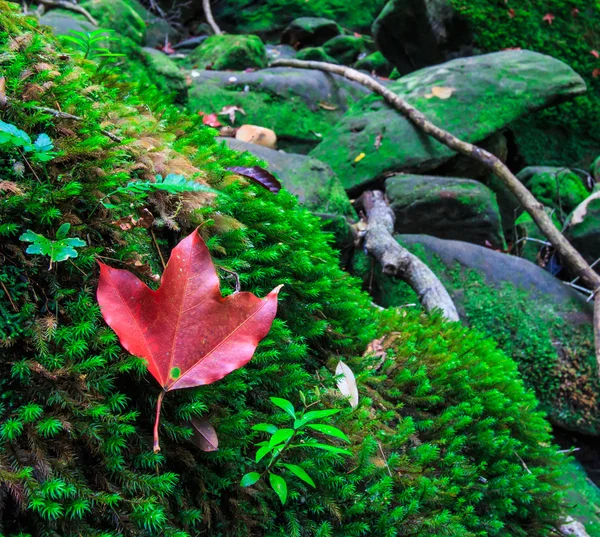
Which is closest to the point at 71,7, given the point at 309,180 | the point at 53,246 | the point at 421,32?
the point at 309,180

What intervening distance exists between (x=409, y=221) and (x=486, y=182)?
1833 millimetres

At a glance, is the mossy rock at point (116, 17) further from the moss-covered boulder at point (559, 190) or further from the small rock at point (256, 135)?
the moss-covered boulder at point (559, 190)

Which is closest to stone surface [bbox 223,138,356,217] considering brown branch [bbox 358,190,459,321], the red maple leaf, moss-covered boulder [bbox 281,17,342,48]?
brown branch [bbox 358,190,459,321]

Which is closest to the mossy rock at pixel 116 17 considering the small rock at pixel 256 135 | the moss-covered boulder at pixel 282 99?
the moss-covered boulder at pixel 282 99

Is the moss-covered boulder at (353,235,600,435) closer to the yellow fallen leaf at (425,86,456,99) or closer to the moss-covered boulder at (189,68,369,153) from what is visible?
the yellow fallen leaf at (425,86,456,99)

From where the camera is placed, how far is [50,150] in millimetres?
1073

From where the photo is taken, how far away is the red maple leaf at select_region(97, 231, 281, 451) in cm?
93

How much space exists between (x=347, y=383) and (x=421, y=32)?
8086 millimetres

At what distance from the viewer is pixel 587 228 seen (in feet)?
16.5

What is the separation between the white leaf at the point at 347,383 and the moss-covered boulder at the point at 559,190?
545cm

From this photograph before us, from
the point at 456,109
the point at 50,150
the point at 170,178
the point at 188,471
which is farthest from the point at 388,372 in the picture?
the point at 456,109

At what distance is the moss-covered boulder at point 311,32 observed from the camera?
42.9 feet

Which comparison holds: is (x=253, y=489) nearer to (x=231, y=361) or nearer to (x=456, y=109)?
(x=231, y=361)

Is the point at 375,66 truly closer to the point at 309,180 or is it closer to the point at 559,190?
the point at 559,190
